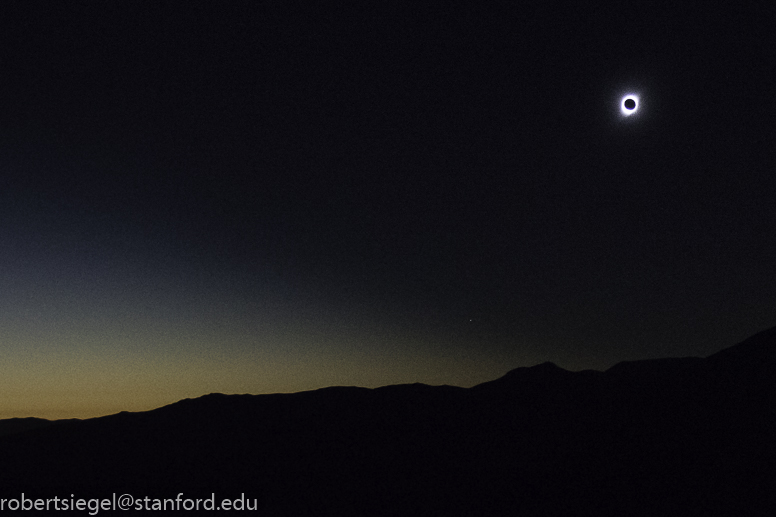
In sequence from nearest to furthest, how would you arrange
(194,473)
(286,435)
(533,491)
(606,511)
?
(606,511), (533,491), (194,473), (286,435)

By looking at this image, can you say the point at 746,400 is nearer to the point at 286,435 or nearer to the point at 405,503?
the point at 405,503

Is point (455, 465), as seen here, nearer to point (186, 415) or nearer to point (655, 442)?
point (655, 442)

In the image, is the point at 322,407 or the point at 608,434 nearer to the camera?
the point at 608,434

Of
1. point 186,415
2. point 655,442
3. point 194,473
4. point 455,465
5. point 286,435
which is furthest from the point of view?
point 186,415

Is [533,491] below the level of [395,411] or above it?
below

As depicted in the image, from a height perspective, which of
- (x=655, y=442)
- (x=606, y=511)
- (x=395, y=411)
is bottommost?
(x=606, y=511)

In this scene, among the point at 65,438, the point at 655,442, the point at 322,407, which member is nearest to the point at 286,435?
the point at 322,407

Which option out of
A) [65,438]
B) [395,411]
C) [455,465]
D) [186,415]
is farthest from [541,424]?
[65,438]
